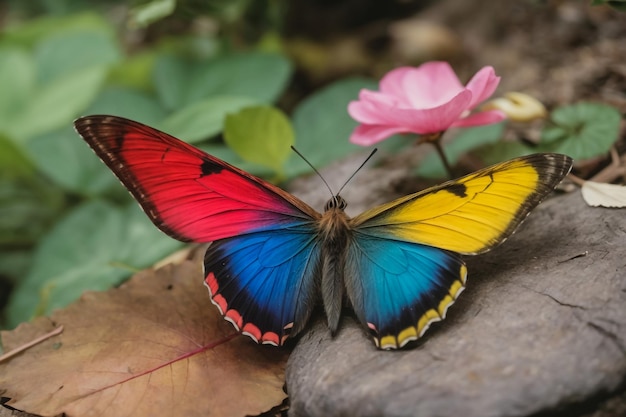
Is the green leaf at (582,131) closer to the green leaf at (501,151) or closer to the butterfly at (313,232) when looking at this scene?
the green leaf at (501,151)

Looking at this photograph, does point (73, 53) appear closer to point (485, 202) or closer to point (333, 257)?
point (333, 257)

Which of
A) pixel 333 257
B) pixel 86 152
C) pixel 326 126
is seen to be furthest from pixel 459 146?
pixel 86 152

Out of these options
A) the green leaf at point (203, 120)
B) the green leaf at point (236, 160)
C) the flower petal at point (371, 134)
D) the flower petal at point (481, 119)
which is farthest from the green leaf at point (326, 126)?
the flower petal at point (481, 119)

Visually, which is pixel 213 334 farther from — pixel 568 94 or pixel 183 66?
pixel 568 94

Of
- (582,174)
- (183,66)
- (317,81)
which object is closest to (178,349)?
(582,174)

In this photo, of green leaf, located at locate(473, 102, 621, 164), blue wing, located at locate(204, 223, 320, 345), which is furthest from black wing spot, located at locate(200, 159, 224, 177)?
green leaf, located at locate(473, 102, 621, 164)

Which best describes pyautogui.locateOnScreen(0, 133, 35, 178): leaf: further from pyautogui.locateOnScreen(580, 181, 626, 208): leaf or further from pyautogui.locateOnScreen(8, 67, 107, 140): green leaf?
pyautogui.locateOnScreen(580, 181, 626, 208): leaf
